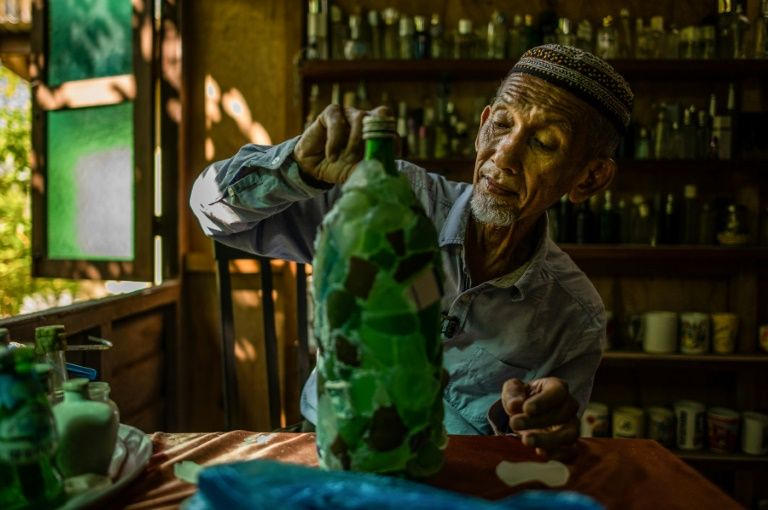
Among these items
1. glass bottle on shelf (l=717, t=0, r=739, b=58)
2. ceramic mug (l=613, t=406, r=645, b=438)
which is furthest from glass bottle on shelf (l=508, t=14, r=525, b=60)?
ceramic mug (l=613, t=406, r=645, b=438)

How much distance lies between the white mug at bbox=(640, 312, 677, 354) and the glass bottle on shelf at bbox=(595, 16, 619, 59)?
1279 millimetres

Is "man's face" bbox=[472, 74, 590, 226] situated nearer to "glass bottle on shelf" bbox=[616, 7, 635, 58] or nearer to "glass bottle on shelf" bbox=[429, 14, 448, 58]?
"glass bottle on shelf" bbox=[429, 14, 448, 58]

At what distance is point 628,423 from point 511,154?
209 centimetres

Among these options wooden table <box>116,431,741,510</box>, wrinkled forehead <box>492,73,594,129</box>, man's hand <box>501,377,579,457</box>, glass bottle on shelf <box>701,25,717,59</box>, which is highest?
glass bottle on shelf <box>701,25,717,59</box>

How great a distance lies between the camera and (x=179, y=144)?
9.36 feet

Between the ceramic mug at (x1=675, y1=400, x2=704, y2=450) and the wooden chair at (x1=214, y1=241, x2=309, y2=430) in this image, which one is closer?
the wooden chair at (x1=214, y1=241, x2=309, y2=430)

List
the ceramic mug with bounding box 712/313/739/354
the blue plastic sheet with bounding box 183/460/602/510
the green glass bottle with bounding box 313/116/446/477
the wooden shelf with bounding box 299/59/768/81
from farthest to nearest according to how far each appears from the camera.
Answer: the ceramic mug with bounding box 712/313/739/354 → the wooden shelf with bounding box 299/59/768/81 → the green glass bottle with bounding box 313/116/446/477 → the blue plastic sheet with bounding box 183/460/602/510

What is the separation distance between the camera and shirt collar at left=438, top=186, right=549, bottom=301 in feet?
4.19

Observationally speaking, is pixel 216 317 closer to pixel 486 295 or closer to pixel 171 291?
pixel 171 291

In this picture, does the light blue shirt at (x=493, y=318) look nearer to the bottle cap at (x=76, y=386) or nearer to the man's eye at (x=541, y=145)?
the man's eye at (x=541, y=145)

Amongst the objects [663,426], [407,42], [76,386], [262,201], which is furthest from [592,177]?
[663,426]

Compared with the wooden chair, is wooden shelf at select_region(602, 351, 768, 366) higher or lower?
lower

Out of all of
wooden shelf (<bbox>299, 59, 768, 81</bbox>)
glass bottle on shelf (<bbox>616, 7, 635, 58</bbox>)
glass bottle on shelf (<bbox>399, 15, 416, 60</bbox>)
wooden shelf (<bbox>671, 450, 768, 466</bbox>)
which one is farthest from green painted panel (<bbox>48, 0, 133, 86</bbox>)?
wooden shelf (<bbox>671, 450, 768, 466</bbox>)

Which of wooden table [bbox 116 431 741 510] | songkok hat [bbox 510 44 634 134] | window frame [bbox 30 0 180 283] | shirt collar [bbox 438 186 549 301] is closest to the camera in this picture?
wooden table [bbox 116 431 741 510]
